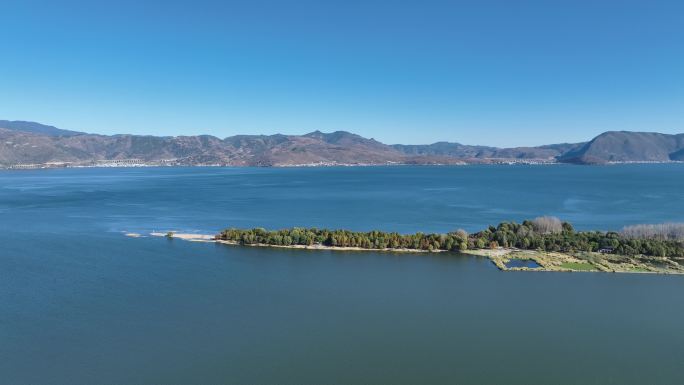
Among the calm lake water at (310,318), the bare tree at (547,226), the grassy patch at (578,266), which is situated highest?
the bare tree at (547,226)

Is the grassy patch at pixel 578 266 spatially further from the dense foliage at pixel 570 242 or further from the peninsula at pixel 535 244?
the dense foliage at pixel 570 242

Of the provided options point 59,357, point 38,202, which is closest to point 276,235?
point 59,357

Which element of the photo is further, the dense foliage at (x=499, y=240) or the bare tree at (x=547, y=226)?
the bare tree at (x=547, y=226)

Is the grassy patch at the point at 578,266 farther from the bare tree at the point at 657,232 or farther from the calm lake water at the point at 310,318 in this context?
the bare tree at the point at 657,232

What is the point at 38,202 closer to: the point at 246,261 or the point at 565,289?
the point at 246,261

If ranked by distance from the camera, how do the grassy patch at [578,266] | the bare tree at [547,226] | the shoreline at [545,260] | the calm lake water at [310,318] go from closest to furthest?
the calm lake water at [310,318], the shoreline at [545,260], the grassy patch at [578,266], the bare tree at [547,226]

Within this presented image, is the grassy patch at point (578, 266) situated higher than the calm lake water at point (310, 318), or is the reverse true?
the grassy patch at point (578, 266)

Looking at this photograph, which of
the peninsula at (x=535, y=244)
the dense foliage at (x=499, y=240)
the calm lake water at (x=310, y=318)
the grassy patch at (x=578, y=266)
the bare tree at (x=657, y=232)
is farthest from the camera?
the bare tree at (x=657, y=232)

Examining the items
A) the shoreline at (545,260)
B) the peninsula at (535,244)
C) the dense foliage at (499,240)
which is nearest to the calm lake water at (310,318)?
the shoreline at (545,260)
